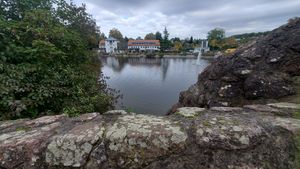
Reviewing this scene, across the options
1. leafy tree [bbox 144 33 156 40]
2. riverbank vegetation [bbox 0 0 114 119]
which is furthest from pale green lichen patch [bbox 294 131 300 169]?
leafy tree [bbox 144 33 156 40]

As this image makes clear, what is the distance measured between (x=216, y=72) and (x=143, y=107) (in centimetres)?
583

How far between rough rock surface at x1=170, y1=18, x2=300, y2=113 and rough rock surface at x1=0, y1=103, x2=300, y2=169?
1.76 metres

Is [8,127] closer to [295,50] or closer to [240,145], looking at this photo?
[240,145]

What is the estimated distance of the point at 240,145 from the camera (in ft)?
4.09

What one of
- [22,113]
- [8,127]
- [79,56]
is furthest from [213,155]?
[79,56]

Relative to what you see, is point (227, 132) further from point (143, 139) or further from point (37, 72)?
point (37, 72)

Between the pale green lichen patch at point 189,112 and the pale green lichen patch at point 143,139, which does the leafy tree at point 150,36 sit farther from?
the pale green lichen patch at point 143,139

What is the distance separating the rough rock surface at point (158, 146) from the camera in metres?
1.21

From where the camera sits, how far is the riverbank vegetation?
2755 millimetres

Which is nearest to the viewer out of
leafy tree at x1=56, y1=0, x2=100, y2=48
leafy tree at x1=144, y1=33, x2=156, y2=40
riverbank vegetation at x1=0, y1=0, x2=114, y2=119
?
riverbank vegetation at x1=0, y1=0, x2=114, y2=119

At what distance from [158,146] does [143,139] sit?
118 mm

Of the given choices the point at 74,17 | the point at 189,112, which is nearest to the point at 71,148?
the point at 189,112

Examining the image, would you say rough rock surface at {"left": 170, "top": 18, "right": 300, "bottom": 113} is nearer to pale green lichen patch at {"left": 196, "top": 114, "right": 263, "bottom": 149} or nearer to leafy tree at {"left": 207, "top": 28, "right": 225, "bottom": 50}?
pale green lichen patch at {"left": 196, "top": 114, "right": 263, "bottom": 149}

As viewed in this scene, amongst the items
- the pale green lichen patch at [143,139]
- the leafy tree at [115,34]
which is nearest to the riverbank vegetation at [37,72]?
→ the pale green lichen patch at [143,139]
